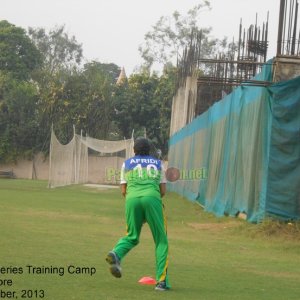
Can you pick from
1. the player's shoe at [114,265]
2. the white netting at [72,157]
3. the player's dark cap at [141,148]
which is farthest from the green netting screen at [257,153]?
the white netting at [72,157]

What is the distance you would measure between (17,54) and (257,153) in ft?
178

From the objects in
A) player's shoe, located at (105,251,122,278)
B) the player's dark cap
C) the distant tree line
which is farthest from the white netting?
player's shoe, located at (105,251,122,278)

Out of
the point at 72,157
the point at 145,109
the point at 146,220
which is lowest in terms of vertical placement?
the point at 72,157

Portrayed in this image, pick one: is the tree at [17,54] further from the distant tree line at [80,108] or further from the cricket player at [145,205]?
the cricket player at [145,205]

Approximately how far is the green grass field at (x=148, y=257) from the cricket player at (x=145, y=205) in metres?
0.34

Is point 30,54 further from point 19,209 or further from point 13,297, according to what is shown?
point 13,297

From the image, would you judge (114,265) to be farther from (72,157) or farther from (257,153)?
(72,157)

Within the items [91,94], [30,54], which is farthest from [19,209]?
[30,54]

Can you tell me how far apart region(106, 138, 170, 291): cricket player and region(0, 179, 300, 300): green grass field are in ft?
1.11

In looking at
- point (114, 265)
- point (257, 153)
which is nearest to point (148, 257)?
point (114, 265)

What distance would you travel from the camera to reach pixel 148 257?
387 inches

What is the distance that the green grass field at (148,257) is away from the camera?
280 inches

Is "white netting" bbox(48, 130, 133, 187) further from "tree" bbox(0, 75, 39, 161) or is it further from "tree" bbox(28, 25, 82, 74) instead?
"tree" bbox(28, 25, 82, 74)

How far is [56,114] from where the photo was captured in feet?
174
